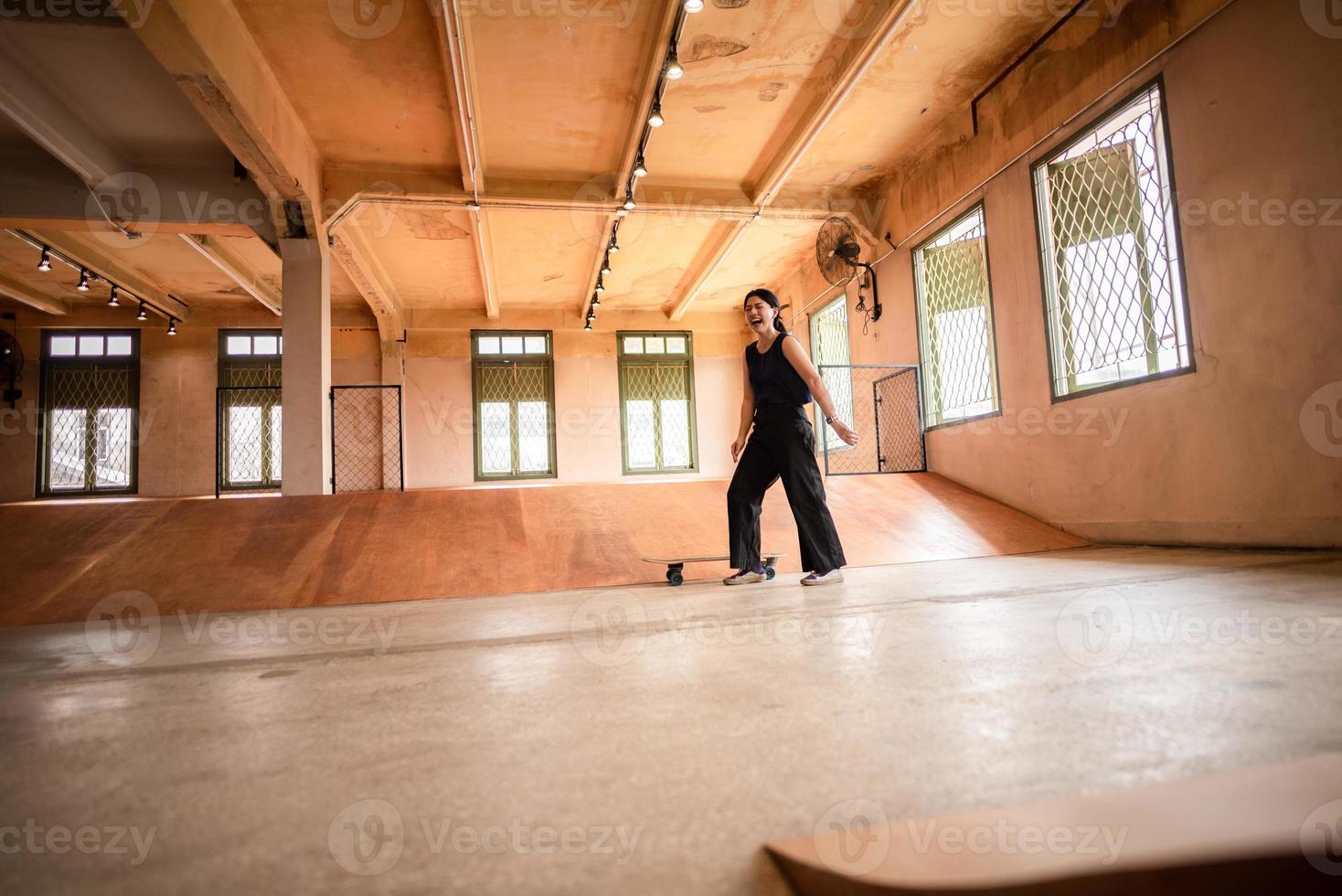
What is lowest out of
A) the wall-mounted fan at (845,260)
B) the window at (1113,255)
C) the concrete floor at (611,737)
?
the concrete floor at (611,737)

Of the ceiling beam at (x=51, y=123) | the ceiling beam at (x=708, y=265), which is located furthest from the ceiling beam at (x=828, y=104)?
the ceiling beam at (x=51, y=123)

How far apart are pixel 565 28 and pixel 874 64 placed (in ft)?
8.84

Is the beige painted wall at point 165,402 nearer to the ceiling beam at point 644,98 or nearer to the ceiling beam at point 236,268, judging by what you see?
the ceiling beam at point 236,268

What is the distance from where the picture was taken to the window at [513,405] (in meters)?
12.4

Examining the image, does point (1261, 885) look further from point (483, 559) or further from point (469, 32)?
point (469, 32)

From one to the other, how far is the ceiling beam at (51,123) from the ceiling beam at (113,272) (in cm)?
239

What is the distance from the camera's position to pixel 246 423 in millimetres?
11586

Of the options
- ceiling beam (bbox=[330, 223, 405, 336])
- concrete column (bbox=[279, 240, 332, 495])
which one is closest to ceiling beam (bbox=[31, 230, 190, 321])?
ceiling beam (bbox=[330, 223, 405, 336])

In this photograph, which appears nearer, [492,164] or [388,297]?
[492,164]

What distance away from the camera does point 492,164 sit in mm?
7699

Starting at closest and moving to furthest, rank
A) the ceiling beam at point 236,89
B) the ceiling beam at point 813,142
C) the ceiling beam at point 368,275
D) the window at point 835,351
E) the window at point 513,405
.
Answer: the ceiling beam at point 236,89 < the ceiling beam at point 813,142 < the ceiling beam at point 368,275 < the window at point 835,351 < the window at point 513,405

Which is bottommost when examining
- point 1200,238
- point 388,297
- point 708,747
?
point 708,747

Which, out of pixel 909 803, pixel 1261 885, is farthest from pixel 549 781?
pixel 1261 885

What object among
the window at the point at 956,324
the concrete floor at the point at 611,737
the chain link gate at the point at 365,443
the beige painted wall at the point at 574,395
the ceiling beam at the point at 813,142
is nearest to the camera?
the concrete floor at the point at 611,737
